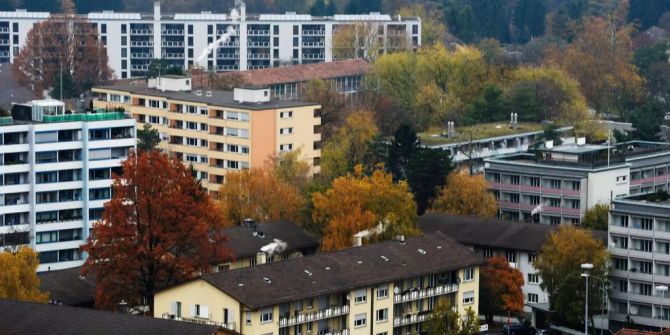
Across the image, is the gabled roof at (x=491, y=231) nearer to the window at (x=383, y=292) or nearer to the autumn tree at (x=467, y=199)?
the autumn tree at (x=467, y=199)

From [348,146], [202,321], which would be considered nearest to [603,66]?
[348,146]

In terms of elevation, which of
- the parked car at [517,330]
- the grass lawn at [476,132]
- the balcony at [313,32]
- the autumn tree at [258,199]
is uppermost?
the balcony at [313,32]

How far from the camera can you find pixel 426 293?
68812mm

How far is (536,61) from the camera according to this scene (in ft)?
460

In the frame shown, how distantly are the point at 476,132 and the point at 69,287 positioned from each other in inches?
1407

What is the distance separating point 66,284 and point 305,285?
28.6 feet

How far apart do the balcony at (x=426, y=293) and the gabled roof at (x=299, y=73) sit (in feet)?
148

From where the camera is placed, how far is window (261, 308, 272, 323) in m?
63.2

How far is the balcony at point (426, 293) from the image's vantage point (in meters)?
68.0

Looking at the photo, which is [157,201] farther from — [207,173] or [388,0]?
[388,0]

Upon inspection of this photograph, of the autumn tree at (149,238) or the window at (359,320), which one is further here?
the autumn tree at (149,238)

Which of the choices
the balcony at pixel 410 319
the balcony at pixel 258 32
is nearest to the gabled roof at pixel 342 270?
the balcony at pixel 410 319

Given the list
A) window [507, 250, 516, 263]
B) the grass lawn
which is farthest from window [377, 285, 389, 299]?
the grass lawn


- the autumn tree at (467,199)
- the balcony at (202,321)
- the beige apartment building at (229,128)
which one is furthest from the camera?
the beige apartment building at (229,128)
